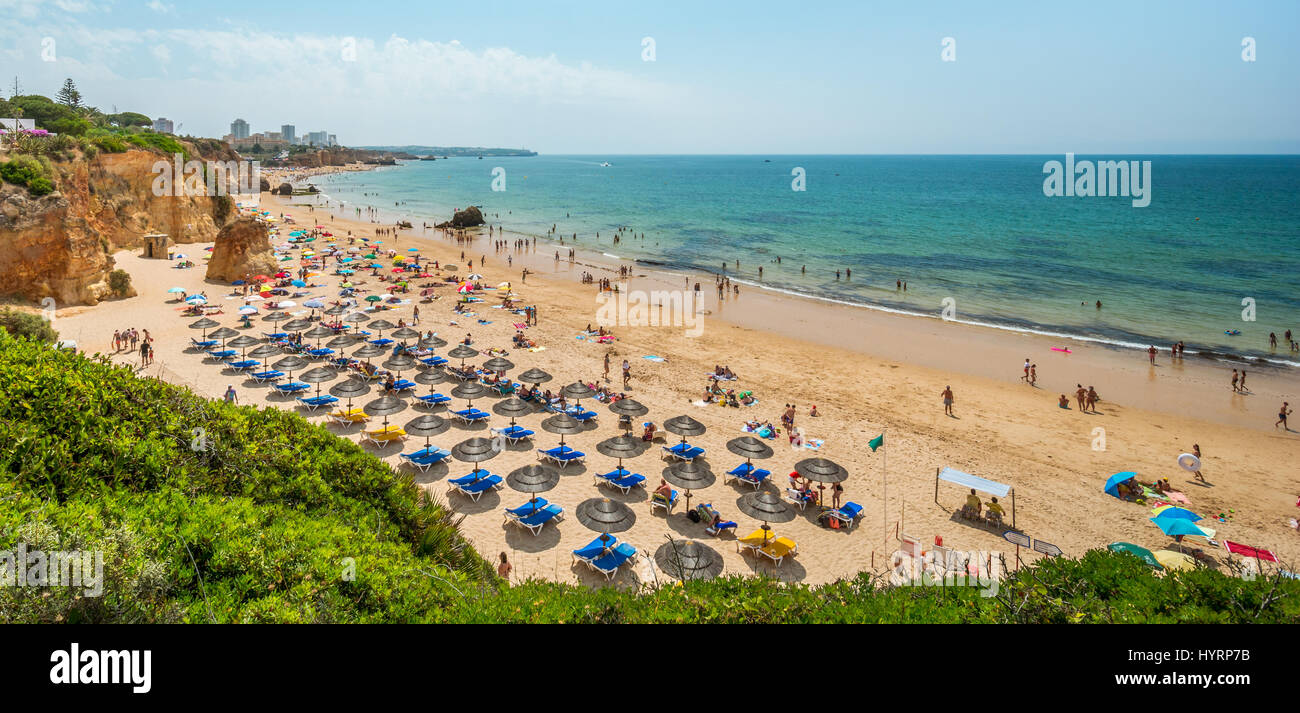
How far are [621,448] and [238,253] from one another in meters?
31.2

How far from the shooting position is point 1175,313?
34375mm

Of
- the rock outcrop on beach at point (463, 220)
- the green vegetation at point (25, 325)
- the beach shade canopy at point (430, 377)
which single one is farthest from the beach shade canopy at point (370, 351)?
the rock outcrop on beach at point (463, 220)

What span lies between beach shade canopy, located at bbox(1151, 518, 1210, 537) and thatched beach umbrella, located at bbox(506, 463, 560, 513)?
13.6 meters

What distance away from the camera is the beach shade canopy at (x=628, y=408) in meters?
18.4

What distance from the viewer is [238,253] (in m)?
34.6

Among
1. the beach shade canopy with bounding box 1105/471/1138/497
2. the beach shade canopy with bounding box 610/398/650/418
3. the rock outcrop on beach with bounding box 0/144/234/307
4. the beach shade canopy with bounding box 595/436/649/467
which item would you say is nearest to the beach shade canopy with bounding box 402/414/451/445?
the beach shade canopy with bounding box 595/436/649/467

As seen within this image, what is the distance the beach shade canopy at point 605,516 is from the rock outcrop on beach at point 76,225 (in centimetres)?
2750

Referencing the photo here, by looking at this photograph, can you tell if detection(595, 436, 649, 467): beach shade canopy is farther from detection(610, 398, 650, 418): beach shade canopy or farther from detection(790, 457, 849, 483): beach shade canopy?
detection(790, 457, 849, 483): beach shade canopy

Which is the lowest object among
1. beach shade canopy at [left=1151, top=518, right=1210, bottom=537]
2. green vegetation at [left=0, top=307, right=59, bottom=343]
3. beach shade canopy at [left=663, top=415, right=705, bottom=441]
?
beach shade canopy at [left=1151, top=518, right=1210, bottom=537]

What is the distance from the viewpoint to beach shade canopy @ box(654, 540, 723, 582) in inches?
440

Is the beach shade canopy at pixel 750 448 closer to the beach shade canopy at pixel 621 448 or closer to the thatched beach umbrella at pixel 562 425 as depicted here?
the beach shade canopy at pixel 621 448

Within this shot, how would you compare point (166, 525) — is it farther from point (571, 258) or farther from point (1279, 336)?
point (571, 258)
